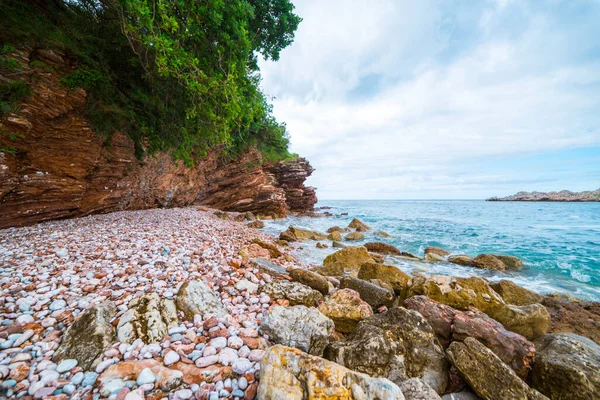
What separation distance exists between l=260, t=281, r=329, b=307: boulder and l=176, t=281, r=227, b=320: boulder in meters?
1.02

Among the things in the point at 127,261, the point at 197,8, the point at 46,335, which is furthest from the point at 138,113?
the point at 46,335

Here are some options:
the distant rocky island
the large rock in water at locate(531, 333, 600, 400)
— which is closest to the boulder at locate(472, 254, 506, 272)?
the large rock in water at locate(531, 333, 600, 400)

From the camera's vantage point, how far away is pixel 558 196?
9862cm

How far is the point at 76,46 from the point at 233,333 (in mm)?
10493

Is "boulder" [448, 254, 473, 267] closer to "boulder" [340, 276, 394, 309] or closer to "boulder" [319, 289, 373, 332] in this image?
"boulder" [340, 276, 394, 309]

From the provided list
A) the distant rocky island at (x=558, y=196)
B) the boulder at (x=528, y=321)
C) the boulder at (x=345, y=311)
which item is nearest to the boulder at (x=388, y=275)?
the boulder at (x=528, y=321)

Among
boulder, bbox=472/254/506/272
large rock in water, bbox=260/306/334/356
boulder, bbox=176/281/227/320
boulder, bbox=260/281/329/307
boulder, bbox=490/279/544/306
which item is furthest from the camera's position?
boulder, bbox=472/254/506/272

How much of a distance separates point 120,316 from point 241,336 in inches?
61.7

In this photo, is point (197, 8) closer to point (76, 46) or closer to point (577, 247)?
point (76, 46)

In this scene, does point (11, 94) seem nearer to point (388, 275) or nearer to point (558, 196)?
point (388, 275)

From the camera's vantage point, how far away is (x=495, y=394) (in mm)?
2625

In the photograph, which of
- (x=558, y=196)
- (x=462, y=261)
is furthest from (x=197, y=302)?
(x=558, y=196)

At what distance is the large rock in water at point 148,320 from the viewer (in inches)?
103

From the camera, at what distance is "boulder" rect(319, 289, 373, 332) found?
3.93 meters
